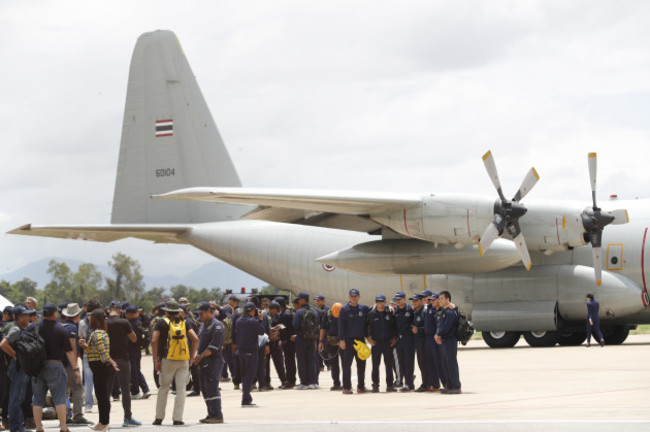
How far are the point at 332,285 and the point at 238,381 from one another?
916cm

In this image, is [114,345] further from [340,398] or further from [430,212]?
[430,212]

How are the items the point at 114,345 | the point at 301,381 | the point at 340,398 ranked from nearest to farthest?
the point at 114,345 < the point at 340,398 < the point at 301,381

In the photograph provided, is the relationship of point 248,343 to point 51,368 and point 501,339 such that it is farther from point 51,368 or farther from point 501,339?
point 501,339

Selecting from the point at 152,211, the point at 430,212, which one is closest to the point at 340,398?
the point at 430,212

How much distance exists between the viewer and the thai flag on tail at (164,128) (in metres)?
29.0

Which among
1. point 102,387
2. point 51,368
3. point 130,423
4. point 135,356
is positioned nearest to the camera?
point 51,368

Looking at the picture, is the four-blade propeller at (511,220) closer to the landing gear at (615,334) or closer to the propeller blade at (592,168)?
the propeller blade at (592,168)

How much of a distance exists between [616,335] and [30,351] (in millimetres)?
18700

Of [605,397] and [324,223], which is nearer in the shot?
[605,397]

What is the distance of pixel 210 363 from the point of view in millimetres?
12109

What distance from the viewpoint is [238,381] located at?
58.5 ft

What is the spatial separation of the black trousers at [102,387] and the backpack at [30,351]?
76cm

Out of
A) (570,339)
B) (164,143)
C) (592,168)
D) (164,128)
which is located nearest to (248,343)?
(592,168)

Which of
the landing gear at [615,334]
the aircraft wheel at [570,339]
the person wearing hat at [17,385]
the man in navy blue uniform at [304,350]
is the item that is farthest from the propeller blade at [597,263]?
the person wearing hat at [17,385]
